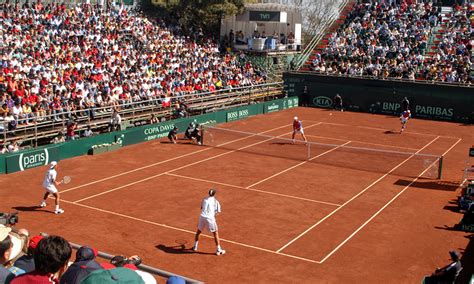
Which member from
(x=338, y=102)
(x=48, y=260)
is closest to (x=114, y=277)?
(x=48, y=260)

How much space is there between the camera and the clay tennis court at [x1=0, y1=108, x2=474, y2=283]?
15.7 metres

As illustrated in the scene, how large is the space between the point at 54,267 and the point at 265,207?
50.4 feet

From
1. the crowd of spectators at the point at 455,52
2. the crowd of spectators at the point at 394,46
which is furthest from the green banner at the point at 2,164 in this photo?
the crowd of spectators at the point at 455,52

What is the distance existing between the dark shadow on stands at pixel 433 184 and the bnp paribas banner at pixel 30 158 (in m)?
14.6

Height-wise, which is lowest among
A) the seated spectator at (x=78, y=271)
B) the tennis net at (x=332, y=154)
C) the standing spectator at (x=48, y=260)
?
the tennis net at (x=332, y=154)

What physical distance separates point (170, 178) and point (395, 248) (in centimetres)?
1024

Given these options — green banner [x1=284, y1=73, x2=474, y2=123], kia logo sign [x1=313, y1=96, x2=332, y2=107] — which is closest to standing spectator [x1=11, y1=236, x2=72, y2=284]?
green banner [x1=284, y1=73, x2=474, y2=123]

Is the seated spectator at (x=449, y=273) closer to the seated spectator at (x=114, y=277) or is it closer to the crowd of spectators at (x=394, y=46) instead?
the seated spectator at (x=114, y=277)

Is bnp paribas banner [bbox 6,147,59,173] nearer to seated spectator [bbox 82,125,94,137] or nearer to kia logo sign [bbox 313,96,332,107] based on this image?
seated spectator [bbox 82,125,94,137]

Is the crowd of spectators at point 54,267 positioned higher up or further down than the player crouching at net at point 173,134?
higher up

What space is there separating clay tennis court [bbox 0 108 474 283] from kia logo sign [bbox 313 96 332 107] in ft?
43.3

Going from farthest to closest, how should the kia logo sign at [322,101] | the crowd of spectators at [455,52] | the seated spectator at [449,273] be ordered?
the kia logo sign at [322,101]
the crowd of spectators at [455,52]
the seated spectator at [449,273]

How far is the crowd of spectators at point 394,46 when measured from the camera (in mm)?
44188

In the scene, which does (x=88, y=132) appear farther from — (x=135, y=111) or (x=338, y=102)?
(x=338, y=102)
